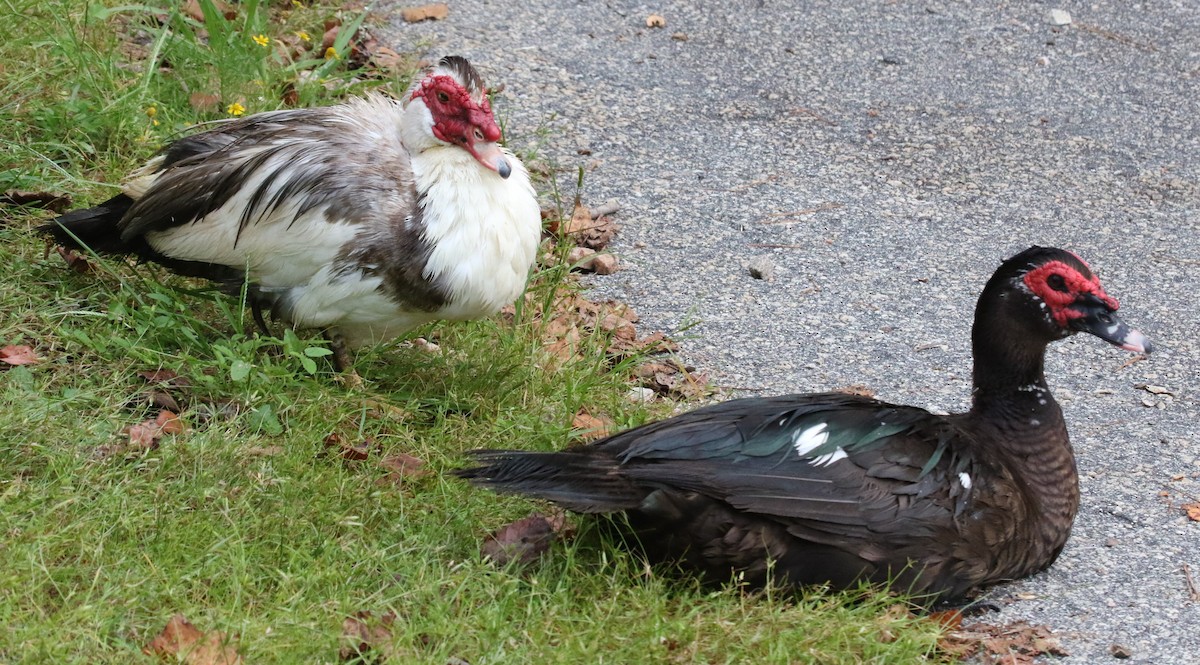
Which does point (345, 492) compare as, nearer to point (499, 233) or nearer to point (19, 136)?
point (499, 233)

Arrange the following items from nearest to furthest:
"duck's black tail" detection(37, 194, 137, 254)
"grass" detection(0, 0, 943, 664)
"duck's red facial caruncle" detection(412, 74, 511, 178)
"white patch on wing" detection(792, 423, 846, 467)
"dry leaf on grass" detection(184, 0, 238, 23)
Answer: "grass" detection(0, 0, 943, 664), "white patch on wing" detection(792, 423, 846, 467), "duck's red facial caruncle" detection(412, 74, 511, 178), "duck's black tail" detection(37, 194, 137, 254), "dry leaf on grass" detection(184, 0, 238, 23)

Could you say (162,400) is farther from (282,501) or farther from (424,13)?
(424,13)

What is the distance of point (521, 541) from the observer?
150 inches

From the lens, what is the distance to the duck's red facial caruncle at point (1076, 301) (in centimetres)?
404

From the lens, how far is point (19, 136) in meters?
Answer: 5.47

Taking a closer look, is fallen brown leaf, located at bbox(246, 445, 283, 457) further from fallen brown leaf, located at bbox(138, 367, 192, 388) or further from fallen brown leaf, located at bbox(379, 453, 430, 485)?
fallen brown leaf, located at bbox(138, 367, 192, 388)

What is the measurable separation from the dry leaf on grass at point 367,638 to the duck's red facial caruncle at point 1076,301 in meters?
2.12

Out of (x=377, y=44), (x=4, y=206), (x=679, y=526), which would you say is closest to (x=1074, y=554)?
(x=679, y=526)

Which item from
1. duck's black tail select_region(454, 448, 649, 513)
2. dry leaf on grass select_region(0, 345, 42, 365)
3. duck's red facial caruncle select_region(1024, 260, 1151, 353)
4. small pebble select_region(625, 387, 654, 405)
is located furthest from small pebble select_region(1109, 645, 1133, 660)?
dry leaf on grass select_region(0, 345, 42, 365)

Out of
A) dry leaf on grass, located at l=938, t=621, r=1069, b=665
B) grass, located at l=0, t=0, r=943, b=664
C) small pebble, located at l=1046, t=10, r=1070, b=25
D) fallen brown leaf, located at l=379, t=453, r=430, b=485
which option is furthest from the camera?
small pebble, located at l=1046, t=10, r=1070, b=25

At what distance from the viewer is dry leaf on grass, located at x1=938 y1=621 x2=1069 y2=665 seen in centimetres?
350

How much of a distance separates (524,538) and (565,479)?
0.98 feet

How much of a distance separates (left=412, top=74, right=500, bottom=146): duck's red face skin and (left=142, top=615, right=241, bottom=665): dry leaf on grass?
6.05 feet

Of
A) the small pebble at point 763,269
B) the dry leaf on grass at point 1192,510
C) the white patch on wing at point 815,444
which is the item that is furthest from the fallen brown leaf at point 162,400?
the dry leaf on grass at point 1192,510
